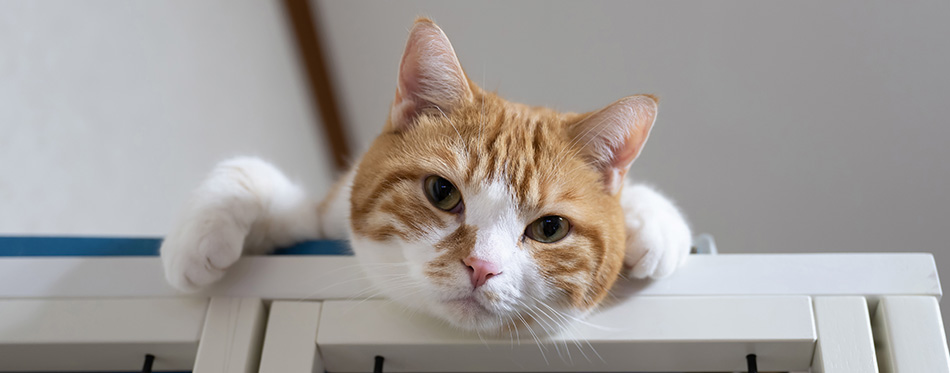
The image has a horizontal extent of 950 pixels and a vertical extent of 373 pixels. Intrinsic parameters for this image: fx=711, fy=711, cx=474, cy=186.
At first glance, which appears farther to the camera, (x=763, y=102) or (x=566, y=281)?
(x=763, y=102)

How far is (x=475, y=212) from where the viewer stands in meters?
0.89

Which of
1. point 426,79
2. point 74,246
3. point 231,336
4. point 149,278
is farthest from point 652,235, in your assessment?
point 74,246

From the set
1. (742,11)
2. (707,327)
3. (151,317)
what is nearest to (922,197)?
(742,11)

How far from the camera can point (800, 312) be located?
31.6 inches

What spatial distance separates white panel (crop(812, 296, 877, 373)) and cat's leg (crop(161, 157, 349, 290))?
70 centimetres

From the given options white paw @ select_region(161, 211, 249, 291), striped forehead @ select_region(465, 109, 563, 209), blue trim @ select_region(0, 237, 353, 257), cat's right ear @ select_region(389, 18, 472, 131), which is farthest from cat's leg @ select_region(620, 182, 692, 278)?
blue trim @ select_region(0, 237, 353, 257)

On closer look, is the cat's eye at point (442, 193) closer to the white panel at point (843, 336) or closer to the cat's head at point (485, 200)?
the cat's head at point (485, 200)

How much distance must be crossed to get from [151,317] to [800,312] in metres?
0.76

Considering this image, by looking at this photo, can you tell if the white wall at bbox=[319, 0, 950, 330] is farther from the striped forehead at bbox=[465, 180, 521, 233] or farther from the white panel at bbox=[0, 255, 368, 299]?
the white panel at bbox=[0, 255, 368, 299]

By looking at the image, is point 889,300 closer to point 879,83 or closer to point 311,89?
point 879,83

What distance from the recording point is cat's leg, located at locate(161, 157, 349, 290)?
87 centimetres

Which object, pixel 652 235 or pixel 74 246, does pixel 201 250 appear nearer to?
pixel 74 246

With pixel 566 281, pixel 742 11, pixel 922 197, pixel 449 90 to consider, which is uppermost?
pixel 742 11

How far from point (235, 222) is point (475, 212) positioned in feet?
1.15
